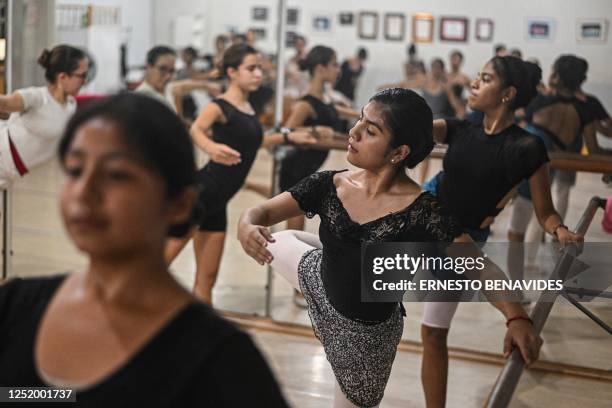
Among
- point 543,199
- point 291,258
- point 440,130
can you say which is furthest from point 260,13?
point 291,258

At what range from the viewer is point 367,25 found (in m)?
8.16

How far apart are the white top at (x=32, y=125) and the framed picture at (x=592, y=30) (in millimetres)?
3241

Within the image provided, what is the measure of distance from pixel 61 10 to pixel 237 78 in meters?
Result: 1.78

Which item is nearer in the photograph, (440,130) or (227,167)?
(440,130)

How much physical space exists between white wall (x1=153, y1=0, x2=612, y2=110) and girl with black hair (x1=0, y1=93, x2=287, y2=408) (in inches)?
178

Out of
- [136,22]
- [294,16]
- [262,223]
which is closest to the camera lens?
[262,223]

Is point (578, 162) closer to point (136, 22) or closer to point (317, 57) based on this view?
point (317, 57)

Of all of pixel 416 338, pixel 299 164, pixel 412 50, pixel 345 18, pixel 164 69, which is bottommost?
pixel 416 338

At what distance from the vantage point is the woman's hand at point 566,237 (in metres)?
2.86

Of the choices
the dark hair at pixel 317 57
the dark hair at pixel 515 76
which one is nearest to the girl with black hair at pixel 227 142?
the dark hair at pixel 317 57

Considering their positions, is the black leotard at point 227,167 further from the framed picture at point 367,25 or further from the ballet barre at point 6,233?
the framed picture at point 367,25

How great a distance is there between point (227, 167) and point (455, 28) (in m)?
3.67

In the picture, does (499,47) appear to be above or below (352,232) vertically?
above

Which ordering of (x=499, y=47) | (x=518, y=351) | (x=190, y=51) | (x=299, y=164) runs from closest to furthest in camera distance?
(x=518, y=351) → (x=299, y=164) → (x=190, y=51) → (x=499, y=47)
